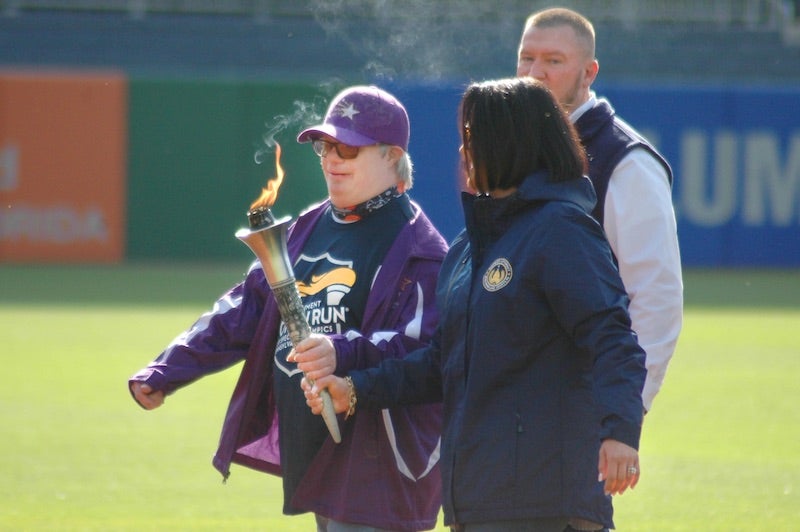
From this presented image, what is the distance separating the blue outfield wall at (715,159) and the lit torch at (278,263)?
15949mm

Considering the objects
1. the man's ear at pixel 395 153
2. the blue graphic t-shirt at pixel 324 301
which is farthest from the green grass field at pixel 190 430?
the man's ear at pixel 395 153

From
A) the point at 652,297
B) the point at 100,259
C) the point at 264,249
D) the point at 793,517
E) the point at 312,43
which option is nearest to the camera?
the point at 264,249

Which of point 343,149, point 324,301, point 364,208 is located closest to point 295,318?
point 324,301

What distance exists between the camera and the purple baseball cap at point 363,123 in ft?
13.8

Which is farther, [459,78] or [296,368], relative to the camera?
[459,78]

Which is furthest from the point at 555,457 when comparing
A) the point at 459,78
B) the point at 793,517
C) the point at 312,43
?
the point at 312,43

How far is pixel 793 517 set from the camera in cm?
678

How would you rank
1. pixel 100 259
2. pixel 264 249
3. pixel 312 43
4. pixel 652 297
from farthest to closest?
pixel 312 43 → pixel 100 259 → pixel 652 297 → pixel 264 249

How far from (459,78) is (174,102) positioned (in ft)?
14.1

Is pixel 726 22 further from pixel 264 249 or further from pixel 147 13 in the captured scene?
pixel 264 249

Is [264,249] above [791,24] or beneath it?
beneath

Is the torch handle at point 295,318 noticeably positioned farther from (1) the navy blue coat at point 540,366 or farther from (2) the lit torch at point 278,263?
(1) the navy blue coat at point 540,366

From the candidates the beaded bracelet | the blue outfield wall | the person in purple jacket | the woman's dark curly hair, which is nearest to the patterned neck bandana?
the person in purple jacket

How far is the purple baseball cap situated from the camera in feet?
13.8
